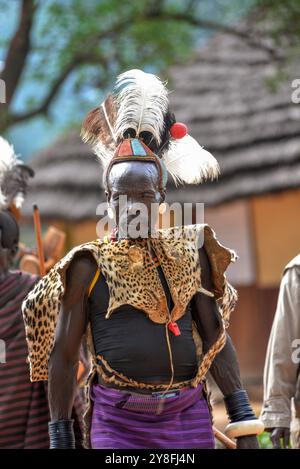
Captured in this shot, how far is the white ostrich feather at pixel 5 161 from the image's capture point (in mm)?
5955

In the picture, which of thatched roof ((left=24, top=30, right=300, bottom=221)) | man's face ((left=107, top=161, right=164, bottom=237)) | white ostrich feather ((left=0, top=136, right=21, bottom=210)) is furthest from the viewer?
thatched roof ((left=24, top=30, right=300, bottom=221))

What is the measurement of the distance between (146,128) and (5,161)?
5.35 ft

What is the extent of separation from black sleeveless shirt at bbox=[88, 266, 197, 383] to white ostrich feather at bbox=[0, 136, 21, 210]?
174cm

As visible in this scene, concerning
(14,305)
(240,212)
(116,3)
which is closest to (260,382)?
(240,212)

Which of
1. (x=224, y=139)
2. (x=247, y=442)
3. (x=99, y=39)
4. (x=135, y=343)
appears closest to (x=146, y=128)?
(x=135, y=343)

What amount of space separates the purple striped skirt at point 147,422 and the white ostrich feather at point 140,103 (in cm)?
122

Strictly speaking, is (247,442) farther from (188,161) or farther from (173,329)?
(188,161)

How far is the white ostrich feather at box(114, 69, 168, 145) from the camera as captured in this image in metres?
4.64

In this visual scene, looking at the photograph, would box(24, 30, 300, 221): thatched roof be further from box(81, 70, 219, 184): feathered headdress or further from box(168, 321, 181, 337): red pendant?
box(168, 321, 181, 337): red pendant

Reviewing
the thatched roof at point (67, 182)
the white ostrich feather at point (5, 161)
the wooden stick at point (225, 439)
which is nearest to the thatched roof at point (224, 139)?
the thatched roof at point (67, 182)

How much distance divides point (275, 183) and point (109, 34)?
9.00 ft

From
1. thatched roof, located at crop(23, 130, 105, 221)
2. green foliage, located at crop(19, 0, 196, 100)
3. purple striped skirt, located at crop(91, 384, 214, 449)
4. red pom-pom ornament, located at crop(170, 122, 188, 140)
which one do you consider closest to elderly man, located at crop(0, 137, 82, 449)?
purple striped skirt, located at crop(91, 384, 214, 449)

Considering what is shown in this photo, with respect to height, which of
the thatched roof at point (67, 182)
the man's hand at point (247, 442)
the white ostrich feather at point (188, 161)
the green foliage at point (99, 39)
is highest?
the green foliage at point (99, 39)

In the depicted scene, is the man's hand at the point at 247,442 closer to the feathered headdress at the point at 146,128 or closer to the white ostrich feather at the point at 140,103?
the feathered headdress at the point at 146,128
